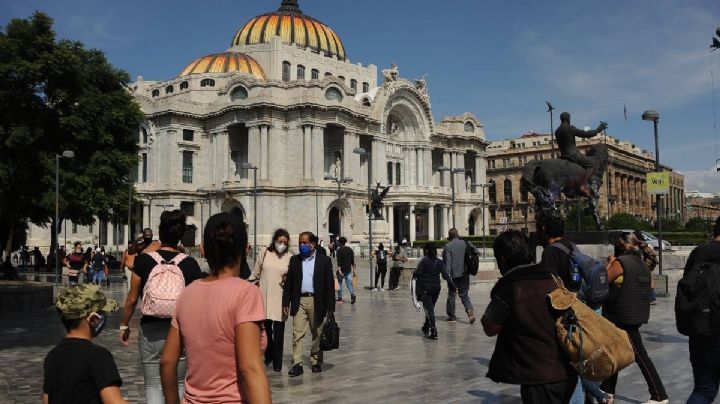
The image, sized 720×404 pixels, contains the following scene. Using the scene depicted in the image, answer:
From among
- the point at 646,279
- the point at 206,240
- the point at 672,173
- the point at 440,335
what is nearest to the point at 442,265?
the point at 440,335

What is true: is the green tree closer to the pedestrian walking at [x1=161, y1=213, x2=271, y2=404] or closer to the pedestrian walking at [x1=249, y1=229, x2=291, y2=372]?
the pedestrian walking at [x1=249, y1=229, x2=291, y2=372]

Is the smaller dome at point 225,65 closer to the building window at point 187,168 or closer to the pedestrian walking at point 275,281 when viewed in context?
the building window at point 187,168

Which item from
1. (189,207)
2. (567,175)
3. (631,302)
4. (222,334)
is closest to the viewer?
(222,334)

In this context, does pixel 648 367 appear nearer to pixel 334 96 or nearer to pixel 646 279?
pixel 646 279

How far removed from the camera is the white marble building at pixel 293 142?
196 ft

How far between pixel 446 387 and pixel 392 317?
802 cm

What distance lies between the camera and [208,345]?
11.5 feet

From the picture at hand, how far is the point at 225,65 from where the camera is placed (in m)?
67.2

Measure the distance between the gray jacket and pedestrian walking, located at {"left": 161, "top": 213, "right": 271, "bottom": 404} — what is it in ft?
36.2

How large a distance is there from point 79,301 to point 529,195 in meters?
88.7

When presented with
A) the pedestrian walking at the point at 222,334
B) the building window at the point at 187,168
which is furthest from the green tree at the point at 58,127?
the building window at the point at 187,168

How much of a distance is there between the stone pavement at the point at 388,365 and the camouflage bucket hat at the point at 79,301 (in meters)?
4.28

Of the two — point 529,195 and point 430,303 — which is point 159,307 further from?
point 529,195

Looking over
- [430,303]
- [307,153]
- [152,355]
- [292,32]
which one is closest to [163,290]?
[152,355]
